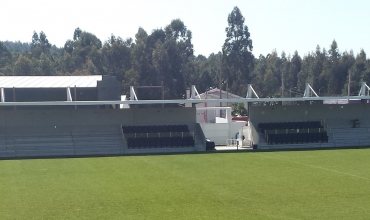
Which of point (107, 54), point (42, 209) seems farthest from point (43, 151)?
point (107, 54)

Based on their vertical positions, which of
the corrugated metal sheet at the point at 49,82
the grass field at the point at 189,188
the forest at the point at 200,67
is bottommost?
the grass field at the point at 189,188

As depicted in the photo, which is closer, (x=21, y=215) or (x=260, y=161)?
(x=21, y=215)

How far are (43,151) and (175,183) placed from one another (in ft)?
53.4

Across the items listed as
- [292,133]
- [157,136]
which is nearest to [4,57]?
[157,136]

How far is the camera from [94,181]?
2012cm

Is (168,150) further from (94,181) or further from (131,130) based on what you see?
(94,181)

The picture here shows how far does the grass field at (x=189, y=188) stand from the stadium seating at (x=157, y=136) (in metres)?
6.65

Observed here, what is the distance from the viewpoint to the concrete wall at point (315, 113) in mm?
38281

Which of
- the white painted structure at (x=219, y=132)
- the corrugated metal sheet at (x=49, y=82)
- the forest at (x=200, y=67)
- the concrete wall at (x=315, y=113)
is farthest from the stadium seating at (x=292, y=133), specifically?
the forest at (x=200, y=67)

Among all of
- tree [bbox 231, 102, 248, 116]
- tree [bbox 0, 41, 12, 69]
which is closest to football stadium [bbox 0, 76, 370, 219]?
tree [bbox 231, 102, 248, 116]

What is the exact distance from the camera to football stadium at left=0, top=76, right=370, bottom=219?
15.0 meters

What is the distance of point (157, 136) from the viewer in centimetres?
3553

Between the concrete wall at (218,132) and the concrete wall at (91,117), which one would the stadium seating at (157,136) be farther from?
the concrete wall at (218,132)

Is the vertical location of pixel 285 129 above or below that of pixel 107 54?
below
